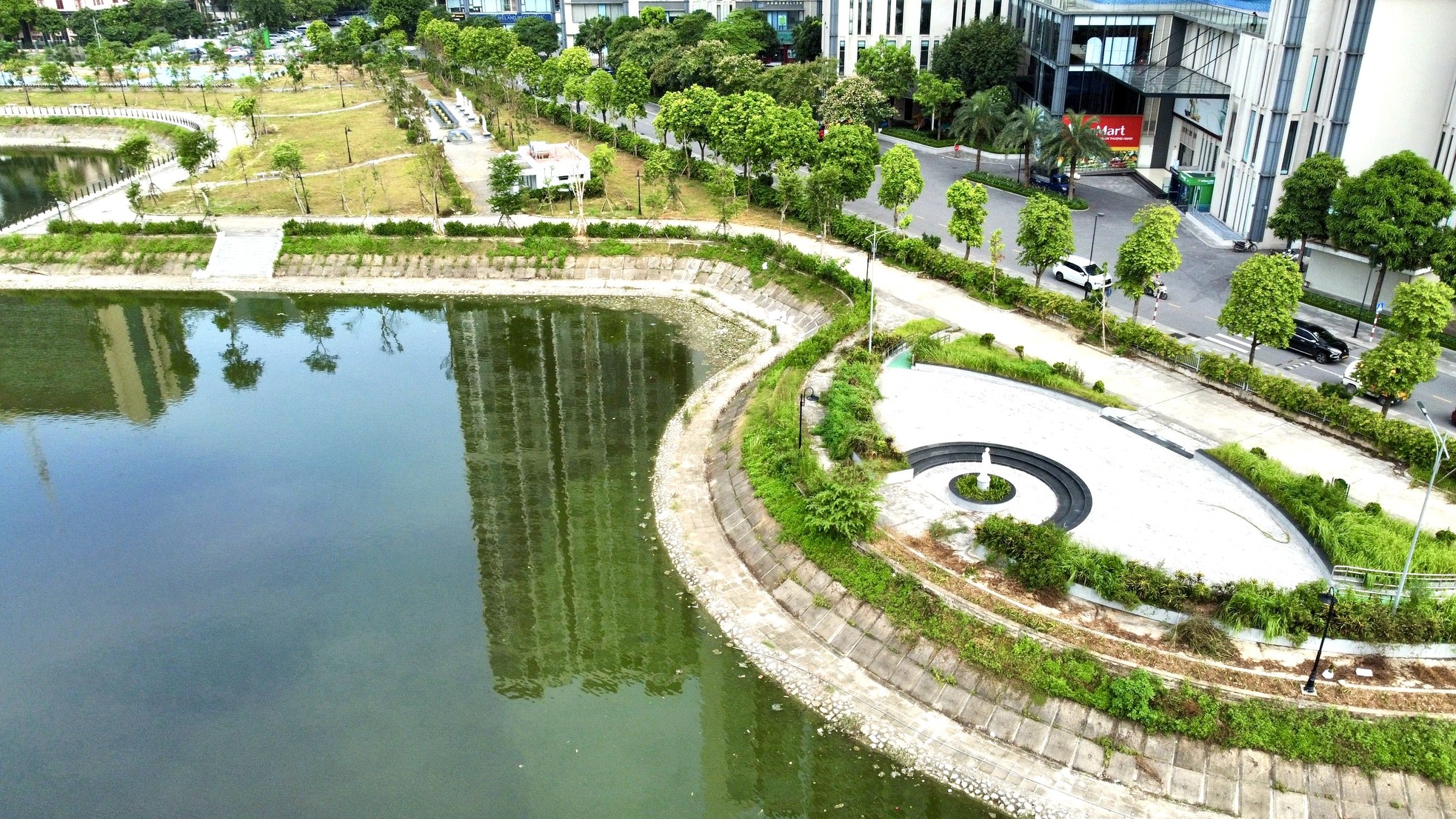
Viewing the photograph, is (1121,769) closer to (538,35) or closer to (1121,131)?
(1121,131)

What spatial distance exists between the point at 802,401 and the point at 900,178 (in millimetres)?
24891

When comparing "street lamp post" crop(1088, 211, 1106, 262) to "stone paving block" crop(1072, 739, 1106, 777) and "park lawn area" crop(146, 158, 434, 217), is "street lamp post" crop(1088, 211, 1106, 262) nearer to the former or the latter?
"stone paving block" crop(1072, 739, 1106, 777)

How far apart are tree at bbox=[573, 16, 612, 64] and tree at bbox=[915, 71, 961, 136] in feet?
148

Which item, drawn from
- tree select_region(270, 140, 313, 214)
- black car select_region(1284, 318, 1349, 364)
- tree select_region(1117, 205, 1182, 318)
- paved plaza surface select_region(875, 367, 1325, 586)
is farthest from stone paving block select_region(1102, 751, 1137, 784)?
tree select_region(270, 140, 313, 214)

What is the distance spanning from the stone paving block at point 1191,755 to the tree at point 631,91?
65772 millimetres

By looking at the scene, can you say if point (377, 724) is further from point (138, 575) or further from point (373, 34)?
point (373, 34)

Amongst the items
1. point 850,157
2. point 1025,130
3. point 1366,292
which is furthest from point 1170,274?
point 850,157

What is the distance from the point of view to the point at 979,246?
54.3 metres

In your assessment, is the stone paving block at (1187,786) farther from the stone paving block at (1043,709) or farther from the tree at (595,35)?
the tree at (595,35)

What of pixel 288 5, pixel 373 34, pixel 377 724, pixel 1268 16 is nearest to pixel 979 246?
pixel 1268 16

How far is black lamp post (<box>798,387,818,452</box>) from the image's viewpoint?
1394 inches

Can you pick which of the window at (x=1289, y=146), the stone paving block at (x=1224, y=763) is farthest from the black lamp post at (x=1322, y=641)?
the window at (x=1289, y=146)

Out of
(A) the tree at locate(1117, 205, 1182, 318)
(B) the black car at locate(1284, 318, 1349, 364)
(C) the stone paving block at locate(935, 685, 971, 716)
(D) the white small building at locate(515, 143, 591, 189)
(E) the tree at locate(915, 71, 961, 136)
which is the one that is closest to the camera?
(C) the stone paving block at locate(935, 685, 971, 716)

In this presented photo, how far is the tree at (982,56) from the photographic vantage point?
3086 inches
